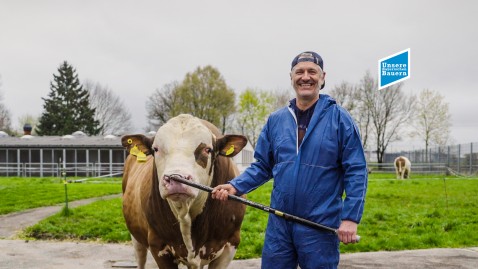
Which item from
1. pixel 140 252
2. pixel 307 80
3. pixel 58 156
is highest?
pixel 307 80

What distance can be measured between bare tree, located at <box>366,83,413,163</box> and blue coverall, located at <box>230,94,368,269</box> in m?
47.9

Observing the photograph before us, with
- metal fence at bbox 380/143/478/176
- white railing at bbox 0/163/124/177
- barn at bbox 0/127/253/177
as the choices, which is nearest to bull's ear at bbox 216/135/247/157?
metal fence at bbox 380/143/478/176

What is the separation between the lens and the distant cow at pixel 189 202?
409cm

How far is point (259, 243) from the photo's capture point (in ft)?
25.8

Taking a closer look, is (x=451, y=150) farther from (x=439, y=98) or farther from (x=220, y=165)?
(x=220, y=165)

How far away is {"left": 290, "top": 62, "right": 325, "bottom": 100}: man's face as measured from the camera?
3596mm

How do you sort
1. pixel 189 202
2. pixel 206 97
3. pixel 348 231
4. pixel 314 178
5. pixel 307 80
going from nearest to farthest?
pixel 348 231, pixel 314 178, pixel 307 80, pixel 189 202, pixel 206 97

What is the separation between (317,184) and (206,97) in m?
43.4

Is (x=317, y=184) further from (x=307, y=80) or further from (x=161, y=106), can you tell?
(x=161, y=106)

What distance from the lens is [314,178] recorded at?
11.2ft

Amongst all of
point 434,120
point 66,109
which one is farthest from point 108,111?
point 434,120

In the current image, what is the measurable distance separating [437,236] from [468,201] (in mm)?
6080

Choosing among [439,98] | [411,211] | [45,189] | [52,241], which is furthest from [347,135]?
[439,98]

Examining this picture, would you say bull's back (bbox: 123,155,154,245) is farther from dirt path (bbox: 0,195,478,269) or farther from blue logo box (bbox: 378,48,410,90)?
blue logo box (bbox: 378,48,410,90)
